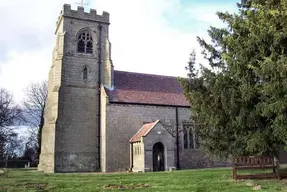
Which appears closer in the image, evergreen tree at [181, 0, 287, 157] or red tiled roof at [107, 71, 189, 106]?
evergreen tree at [181, 0, 287, 157]

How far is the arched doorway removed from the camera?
2661cm

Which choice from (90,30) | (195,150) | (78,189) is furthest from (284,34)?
(90,30)

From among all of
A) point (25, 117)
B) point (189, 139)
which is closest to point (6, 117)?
point (25, 117)

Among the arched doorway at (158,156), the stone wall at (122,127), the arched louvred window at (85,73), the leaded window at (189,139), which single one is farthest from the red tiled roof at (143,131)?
the arched louvred window at (85,73)

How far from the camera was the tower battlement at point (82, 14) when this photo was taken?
1145 inches

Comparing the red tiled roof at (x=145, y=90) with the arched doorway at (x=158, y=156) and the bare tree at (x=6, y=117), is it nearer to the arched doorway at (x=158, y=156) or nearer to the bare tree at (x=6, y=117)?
the arched doorway at (x=158, y=156)

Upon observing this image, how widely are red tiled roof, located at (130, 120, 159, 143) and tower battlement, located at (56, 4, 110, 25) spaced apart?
36.9 feet

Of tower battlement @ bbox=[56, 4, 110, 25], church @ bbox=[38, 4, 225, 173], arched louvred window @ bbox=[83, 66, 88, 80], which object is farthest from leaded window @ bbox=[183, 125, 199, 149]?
tower battlement @ bbox=[56, 4, 110, 25]

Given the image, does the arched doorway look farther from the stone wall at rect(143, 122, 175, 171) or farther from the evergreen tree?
the evergreen tree

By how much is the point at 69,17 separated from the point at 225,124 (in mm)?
19548

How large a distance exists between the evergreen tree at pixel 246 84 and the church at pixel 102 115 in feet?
33.0

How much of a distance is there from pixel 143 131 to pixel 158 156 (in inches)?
101

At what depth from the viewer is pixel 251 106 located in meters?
14.3

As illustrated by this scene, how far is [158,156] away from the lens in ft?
88.4
